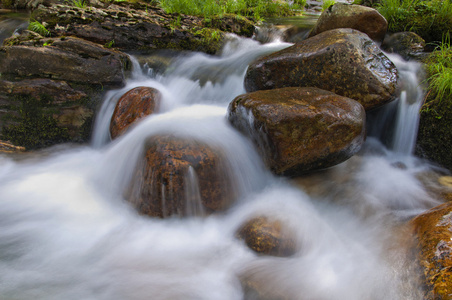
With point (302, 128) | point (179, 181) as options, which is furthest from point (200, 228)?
point (302, 128)

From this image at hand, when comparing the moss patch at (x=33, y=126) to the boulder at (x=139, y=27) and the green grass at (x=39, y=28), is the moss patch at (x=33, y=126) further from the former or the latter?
the boulder at (x=139, y=27)

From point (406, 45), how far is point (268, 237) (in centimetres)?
472

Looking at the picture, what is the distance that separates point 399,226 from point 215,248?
179cm

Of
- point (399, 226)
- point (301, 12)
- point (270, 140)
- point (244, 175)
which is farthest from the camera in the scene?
point (301, 12)

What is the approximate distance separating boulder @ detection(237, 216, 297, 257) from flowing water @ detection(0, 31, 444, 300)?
0.07 meters

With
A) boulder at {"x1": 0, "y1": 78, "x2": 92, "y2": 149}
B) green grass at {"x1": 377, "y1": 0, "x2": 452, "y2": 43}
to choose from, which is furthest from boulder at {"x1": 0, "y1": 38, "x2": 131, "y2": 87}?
green grass at {"x1": 377, "y1": 0, "x2": 452, "y2": 43}

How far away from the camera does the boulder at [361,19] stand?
4.98 metres

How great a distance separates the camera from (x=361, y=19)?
499 centimetres

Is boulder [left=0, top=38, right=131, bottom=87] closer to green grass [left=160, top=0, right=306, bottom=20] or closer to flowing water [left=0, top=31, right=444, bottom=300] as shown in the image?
flowing water [left=0, top=31, right=444, bottom=300]

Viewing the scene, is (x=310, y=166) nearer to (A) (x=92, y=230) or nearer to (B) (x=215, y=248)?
(B) (x=215, y=248)

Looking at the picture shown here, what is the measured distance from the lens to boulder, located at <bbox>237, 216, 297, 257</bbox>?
246 cm

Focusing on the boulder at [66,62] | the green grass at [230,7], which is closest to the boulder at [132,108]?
the boulder at [66,62]

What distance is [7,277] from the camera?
7.05ft

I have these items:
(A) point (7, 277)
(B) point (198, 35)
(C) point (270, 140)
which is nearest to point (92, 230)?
(A) point (7, 277)
